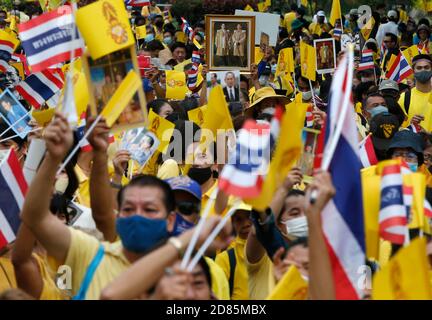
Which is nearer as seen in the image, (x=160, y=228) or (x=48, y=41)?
(x=160, y=228)

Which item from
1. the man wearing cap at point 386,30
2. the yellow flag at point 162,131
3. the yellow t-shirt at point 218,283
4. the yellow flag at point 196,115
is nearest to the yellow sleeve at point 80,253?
the yellow t-shirt at point 218,283

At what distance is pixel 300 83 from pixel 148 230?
1040 centimetres

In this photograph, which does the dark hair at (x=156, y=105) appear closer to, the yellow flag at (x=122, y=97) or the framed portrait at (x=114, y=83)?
the framed portrait at (x=114, y=83)

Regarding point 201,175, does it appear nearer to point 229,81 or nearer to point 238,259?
point 238,259

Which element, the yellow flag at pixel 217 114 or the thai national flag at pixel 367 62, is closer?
the yellow flag at pixel 217 114

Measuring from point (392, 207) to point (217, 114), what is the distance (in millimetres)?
3093

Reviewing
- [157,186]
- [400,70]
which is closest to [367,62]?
[400,70]

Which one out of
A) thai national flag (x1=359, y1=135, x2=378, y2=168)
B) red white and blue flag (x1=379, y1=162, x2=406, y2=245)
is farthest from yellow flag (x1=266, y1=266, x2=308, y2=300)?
thai national flag (x1=359, y1=135, x2=378, y2=168)

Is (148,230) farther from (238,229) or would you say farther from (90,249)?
(238,229)

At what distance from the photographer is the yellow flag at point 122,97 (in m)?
5.51

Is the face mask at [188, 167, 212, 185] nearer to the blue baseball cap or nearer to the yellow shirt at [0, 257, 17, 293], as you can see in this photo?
the blue baseball cap

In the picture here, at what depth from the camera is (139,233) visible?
495cm

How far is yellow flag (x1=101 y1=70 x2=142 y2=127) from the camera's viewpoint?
217 inches

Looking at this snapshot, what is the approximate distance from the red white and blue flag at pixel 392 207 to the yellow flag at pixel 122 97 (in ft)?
4.17
